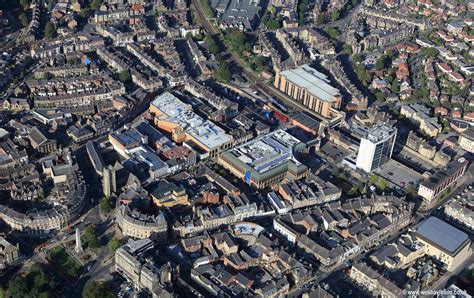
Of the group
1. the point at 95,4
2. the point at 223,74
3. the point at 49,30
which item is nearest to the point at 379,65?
the point at 223,74

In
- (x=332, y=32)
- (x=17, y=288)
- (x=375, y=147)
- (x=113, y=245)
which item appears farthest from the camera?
(x=332, y=32)

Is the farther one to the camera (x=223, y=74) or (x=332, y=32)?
(x=332, y=32)

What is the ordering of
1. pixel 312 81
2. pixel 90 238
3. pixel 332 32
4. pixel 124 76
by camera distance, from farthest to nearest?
pixel 332 32 < pixel 312 81 < pixel 124 76 < pixel 90 238

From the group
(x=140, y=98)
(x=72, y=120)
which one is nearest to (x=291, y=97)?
(x=140, y=98)

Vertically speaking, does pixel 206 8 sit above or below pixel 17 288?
above

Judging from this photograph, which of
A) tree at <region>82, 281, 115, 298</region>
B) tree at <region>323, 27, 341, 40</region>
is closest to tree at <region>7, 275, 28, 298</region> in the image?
tree at <region>82, 281, 115, 298</region>

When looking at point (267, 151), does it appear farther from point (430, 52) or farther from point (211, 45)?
point (430, 52)

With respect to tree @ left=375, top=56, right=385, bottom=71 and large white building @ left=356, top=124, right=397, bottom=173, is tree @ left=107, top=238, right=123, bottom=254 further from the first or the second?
tree @ left=375, top=56, right=385, bottom=71
